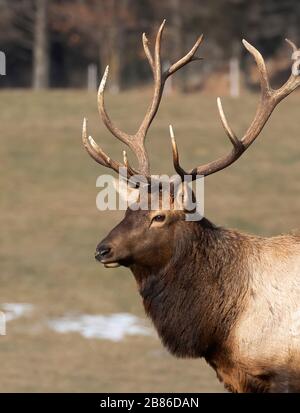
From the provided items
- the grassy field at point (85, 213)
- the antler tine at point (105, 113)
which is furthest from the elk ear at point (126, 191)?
the grassy field at point (85, 213)

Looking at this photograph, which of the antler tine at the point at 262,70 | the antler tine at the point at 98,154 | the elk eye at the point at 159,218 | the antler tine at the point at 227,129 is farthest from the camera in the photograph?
the antler tine at the point at 262,70

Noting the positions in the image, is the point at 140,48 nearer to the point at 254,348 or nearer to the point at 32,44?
the point at 32,44

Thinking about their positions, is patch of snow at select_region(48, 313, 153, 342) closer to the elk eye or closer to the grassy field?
the grassy field

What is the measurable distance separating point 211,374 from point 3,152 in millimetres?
12909

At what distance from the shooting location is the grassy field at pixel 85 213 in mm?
14578

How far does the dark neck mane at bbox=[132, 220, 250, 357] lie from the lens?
754 centimetres

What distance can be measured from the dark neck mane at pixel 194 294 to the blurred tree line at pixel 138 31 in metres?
34.2

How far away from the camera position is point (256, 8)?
42.8 m

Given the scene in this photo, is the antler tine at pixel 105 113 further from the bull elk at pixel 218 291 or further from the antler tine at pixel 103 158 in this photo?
the bull elk at pixel 218 291

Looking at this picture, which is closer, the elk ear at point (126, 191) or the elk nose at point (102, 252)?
the elk nose at point (102, 252)

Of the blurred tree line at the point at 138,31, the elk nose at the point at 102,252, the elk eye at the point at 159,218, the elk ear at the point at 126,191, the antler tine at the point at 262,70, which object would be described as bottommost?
the elk nose at the point at 102,252

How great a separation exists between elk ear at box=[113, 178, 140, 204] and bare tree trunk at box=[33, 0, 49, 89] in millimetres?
34590

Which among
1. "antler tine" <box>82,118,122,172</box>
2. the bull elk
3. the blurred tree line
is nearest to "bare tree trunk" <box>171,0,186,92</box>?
the blurred tree line
